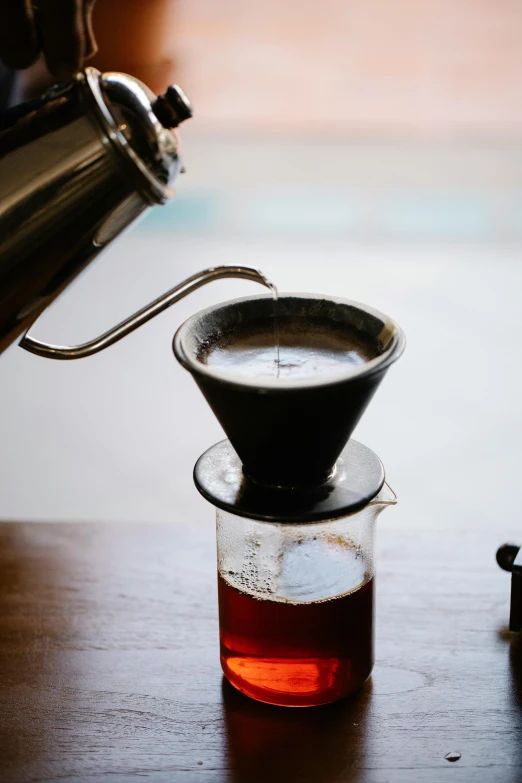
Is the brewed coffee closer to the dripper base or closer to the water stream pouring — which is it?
the water stream pouring

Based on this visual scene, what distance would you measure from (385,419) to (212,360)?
1772 mm

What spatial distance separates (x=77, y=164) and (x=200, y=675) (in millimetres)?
528

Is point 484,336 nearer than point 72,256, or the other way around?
point 72,256

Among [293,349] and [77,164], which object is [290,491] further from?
[77,164]

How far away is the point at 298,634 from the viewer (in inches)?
33.0

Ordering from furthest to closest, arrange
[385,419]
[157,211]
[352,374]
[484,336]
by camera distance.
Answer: [157,211]
[484,336]
[385,419]
[352,374]

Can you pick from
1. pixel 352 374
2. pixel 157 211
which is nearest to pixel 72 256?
pixel 352 374

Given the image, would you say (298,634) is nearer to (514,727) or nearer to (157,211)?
(514,727)

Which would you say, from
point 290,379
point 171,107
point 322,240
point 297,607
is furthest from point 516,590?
point 322,240

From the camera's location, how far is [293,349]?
876 millimetres

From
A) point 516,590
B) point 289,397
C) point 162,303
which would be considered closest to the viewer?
point 289,397

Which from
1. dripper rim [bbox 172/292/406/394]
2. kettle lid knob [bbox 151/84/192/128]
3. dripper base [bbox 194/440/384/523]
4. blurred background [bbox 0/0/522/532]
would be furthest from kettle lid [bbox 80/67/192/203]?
blurred background [bbox 0/0/522/532]

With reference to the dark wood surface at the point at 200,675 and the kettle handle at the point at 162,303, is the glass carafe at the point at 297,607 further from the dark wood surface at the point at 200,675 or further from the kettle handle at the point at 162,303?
the kettle handle at the point at 162,303

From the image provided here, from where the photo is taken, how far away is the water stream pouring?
0.77 m
